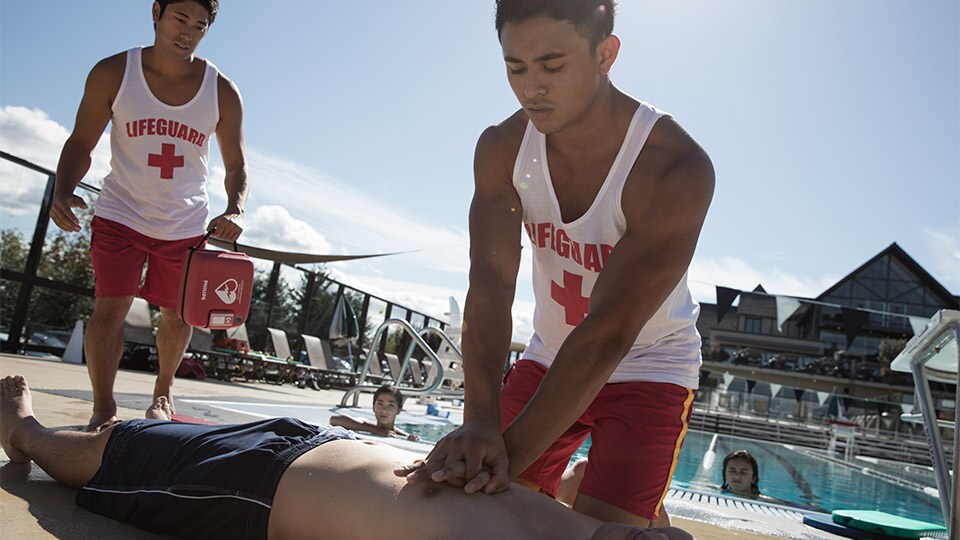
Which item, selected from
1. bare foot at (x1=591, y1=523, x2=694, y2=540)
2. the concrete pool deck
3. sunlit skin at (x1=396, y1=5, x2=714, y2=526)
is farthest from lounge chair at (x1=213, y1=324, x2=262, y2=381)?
bare foot at (x1=591, y1=523, x2=694, y2=540)

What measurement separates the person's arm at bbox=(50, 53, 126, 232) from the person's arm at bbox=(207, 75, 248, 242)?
381 millimetres

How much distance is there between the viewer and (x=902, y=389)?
3338cm

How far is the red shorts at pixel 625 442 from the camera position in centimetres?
161

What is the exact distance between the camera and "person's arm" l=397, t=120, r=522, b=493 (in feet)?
3.93

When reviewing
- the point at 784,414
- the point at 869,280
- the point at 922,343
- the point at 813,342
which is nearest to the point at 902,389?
the point at 813,342

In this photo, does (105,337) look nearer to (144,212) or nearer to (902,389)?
(144,212)

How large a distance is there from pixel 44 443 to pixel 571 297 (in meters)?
1.31

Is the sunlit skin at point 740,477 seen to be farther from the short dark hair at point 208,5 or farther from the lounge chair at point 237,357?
the lounge chair at point 237,357

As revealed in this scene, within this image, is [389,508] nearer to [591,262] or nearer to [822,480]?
[591,262]

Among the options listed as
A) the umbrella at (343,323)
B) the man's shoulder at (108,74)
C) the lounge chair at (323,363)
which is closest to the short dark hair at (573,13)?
the man's shoulder at (108,74)

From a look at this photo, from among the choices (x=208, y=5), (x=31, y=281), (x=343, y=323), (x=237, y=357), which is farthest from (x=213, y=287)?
(x=343, y=323)

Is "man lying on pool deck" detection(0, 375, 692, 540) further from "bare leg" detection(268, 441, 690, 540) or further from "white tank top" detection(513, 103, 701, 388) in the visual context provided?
"white tank top" detection(513, 103, 701, 388)

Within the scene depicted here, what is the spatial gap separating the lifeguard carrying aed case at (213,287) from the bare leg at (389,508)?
1.47m

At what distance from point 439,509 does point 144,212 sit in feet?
7.00
